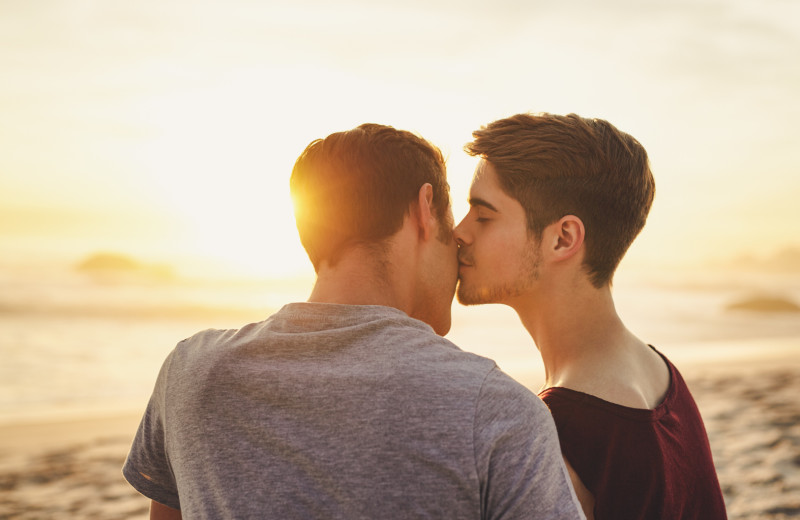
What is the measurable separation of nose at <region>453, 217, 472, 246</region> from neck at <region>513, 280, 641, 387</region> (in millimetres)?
320

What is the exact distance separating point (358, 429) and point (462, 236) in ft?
4.05

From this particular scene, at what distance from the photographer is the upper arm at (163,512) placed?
86.7 inches

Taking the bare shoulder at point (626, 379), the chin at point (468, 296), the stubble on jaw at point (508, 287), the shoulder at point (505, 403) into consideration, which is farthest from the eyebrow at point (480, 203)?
the shoulder at point (505, 403)

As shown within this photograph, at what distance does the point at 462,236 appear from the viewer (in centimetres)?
261

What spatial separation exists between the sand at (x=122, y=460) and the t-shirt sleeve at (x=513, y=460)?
16.3 feet

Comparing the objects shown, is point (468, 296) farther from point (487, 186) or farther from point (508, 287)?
point (487, 186)

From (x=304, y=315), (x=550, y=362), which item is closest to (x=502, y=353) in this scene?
(x=550, y=362)

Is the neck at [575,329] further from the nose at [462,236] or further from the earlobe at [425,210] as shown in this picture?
the earlobe at [425,210]

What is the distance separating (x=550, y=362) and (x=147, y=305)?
22.9 m

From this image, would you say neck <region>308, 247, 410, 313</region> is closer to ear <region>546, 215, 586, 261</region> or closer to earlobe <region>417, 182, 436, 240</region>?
earlobe <region>417, 182, 436, 240</region>

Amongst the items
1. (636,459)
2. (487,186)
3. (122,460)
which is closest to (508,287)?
(487,186)

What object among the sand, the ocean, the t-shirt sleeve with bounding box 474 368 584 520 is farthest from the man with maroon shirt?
the ocean

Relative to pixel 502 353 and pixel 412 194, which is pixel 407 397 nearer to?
pixel 412 194

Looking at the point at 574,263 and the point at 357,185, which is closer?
the point at 357,185
